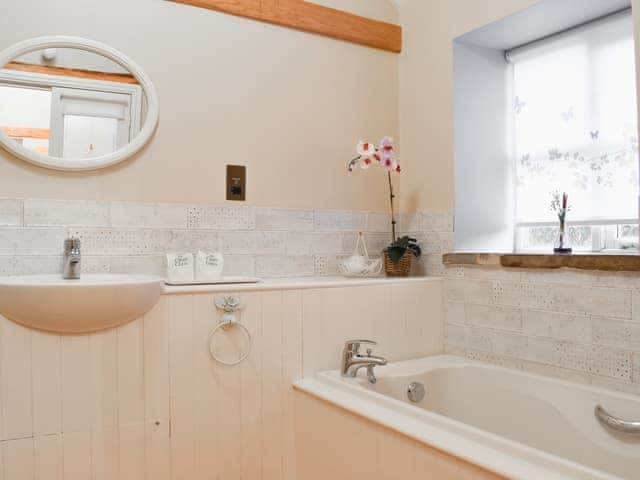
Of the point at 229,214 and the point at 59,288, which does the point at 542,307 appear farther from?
the point at 59,288

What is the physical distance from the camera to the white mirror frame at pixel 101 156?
6.42ft

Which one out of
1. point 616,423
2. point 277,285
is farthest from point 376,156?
point 616,423

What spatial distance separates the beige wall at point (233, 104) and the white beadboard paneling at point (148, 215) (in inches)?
1.6

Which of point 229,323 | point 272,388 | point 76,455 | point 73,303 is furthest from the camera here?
point 272,388

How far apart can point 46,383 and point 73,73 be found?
1.18 metres

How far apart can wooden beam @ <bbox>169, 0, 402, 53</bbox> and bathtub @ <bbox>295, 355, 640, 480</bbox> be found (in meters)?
1.67

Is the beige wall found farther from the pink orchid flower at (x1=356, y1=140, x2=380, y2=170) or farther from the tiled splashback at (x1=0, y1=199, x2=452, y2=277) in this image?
the pink orchid flower at (x1=356, y1=140, x2=380, y2=170)

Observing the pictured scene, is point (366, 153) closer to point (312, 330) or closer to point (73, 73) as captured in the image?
point (312, 330)

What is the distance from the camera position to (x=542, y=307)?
2.18 m

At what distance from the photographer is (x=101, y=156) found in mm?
2084

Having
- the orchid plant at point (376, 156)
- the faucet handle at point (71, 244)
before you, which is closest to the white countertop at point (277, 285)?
the faucet handle at point (71, 244)

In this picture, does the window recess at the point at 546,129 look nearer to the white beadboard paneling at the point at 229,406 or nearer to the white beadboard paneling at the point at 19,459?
the white beadboard paneling at the point at 229,406

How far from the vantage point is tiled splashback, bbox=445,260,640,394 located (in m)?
1.90

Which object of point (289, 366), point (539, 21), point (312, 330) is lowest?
point (289, 366)
